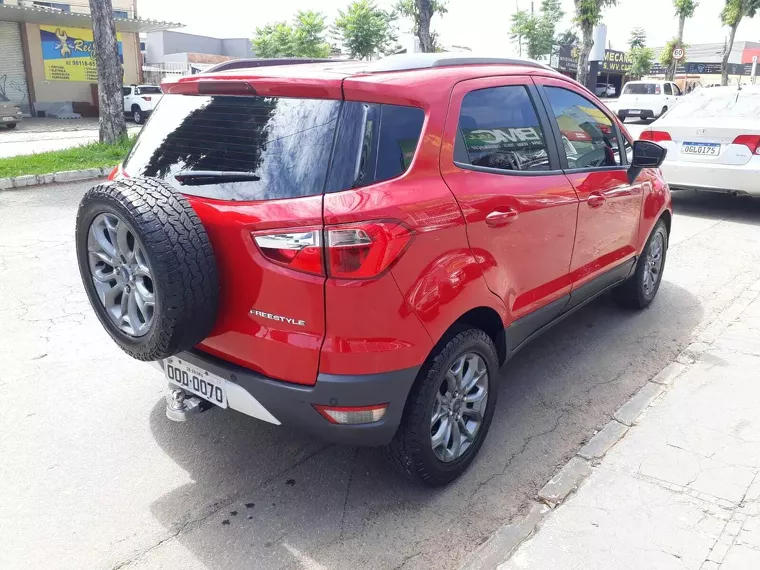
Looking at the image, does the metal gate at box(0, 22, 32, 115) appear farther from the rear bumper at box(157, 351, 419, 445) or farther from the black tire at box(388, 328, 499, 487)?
the black tire at box(388, 328, 499, 487)


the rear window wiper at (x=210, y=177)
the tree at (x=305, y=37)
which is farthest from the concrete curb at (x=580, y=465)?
the tree at (x=305, y=37)

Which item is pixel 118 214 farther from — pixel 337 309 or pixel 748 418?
pixel 748 418

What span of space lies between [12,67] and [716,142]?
2837cm

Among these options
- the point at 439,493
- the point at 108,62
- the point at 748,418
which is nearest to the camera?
the point at 439,493

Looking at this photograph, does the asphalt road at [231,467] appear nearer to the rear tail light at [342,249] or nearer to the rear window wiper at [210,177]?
the rear tail light at [342,249]

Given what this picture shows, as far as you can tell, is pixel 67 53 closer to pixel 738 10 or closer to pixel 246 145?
pixel 246 145

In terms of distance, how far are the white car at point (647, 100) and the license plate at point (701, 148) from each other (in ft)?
65.5

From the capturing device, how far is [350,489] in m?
3.00

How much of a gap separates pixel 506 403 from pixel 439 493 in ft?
3.32

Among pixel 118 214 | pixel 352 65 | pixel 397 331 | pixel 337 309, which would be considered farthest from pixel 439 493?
pixel 352 65

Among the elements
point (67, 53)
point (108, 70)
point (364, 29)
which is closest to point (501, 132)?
point (108, 70)

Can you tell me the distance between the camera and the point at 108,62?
41.5 ft

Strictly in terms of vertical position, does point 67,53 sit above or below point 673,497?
above

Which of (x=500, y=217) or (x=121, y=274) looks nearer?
(x=121, y=274)
